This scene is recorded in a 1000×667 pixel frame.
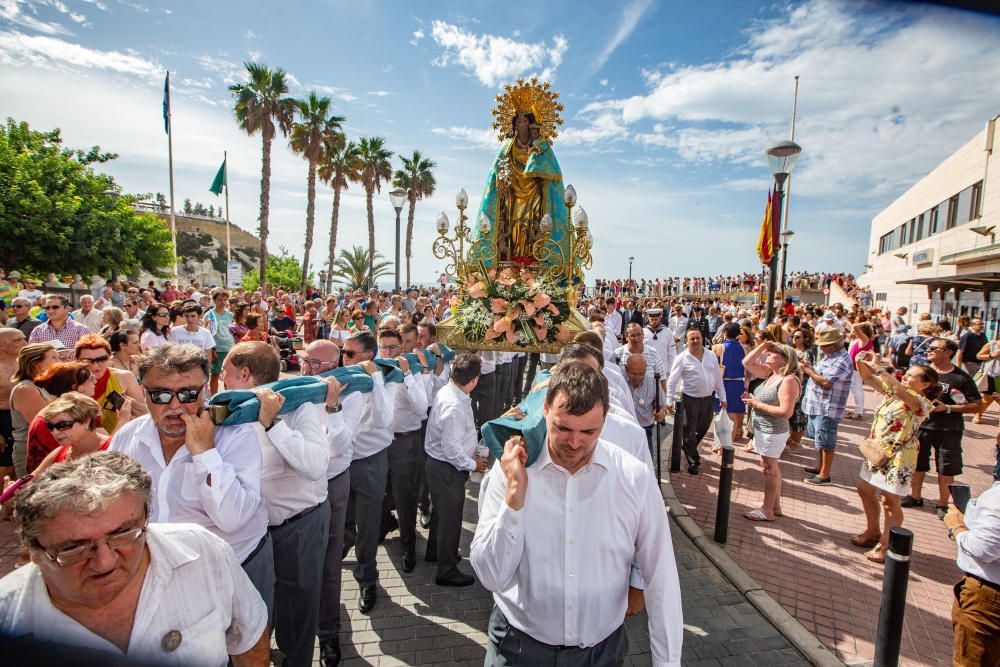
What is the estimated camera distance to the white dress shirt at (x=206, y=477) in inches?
93.6

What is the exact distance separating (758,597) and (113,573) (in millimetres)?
4902

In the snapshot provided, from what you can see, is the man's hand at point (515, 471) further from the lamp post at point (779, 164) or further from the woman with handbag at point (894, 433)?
the lamp post at point (779, 164)

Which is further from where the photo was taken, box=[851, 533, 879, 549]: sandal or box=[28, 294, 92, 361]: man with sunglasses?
box=[28, 294, 92, 361]: man with sunglasses

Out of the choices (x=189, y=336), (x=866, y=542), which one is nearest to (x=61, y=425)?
(x=189, y=336)

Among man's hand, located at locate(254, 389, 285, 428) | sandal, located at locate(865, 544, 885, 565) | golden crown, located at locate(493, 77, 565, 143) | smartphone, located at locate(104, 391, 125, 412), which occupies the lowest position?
sandal, located at locate(865, 544, 885, 565)

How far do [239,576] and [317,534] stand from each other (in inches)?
53.8

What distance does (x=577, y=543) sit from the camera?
2.26 meters

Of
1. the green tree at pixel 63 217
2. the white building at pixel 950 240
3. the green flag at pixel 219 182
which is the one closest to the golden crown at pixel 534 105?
the white building at pixel 950 240

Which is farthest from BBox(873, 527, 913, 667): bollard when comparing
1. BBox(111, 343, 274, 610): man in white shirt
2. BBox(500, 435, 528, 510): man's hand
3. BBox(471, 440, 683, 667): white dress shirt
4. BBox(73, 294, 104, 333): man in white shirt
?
BBox(73, 294, 104, 333): man in white shirt

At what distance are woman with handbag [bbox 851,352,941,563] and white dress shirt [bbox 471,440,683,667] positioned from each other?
406 centimetres

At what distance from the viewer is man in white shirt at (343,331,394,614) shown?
436 centimetres

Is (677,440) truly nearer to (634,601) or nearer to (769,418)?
(769,418)

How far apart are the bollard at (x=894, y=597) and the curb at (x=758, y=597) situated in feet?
1.13

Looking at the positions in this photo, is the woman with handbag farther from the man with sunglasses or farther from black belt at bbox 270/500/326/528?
the man with sunglasses
